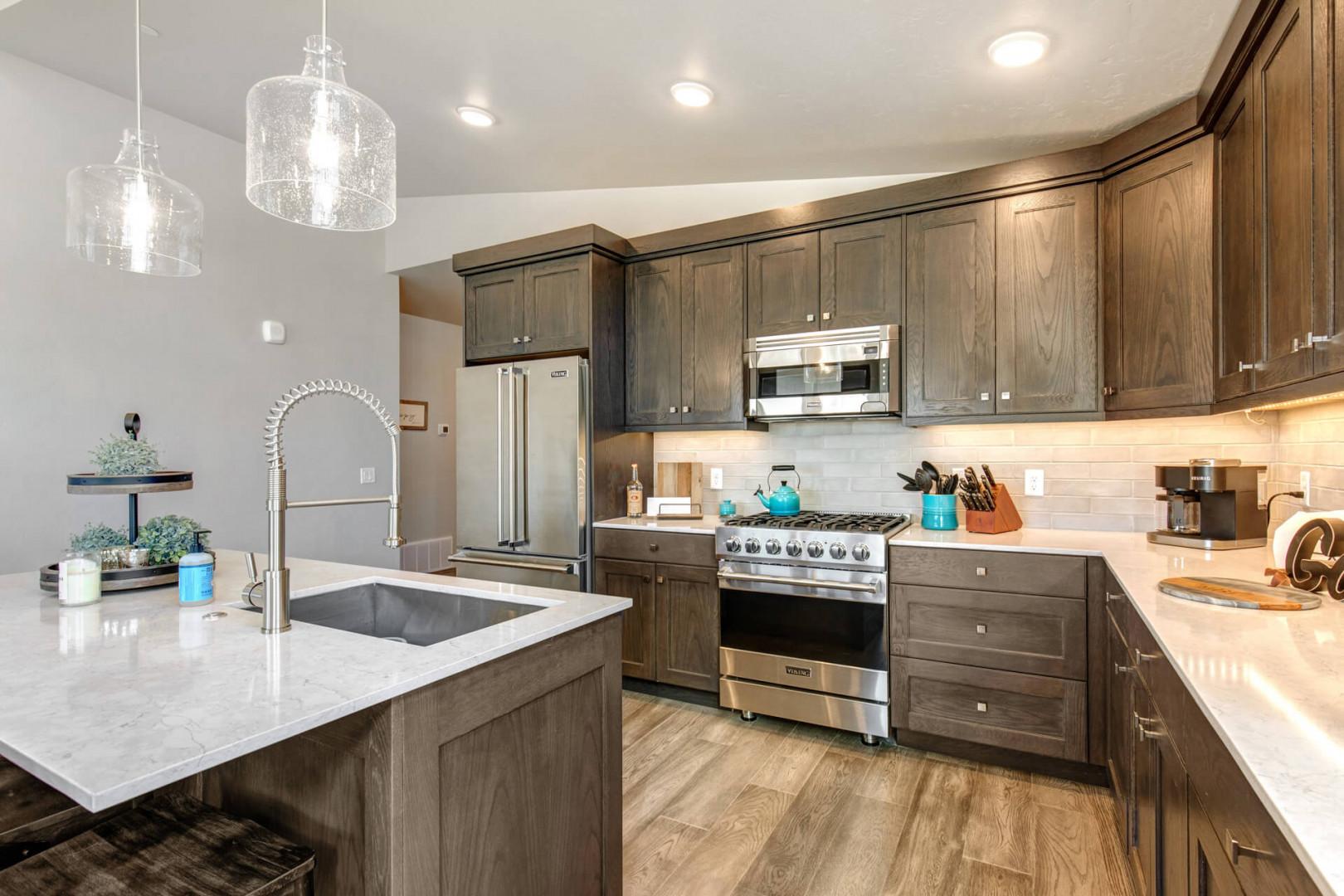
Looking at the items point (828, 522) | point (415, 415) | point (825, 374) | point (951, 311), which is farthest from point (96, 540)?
point (415, 415)

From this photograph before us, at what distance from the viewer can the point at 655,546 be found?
10.8 ft

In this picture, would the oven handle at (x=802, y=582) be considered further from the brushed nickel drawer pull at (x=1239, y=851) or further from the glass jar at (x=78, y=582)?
the glass jar at (x=78, y=582)

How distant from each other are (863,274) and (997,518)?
1279mm

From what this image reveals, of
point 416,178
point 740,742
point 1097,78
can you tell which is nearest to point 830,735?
point 740,742

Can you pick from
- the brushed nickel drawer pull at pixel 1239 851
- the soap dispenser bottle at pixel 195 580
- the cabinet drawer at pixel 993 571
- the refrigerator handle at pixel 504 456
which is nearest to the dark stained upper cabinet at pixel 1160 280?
the cabinet drawer at pixel 993 571

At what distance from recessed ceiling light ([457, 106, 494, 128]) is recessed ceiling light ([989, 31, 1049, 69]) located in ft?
6.97

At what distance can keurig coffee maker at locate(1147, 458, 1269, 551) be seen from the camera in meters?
2.20

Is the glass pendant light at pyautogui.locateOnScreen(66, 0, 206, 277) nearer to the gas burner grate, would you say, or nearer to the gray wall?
the gray wall

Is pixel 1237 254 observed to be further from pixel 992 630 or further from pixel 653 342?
pixel 653 342

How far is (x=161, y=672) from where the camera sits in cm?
112

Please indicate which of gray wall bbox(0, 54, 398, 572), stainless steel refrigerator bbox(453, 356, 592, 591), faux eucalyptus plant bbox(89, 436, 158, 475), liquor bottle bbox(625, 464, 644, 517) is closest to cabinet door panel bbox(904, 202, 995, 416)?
liquor bottle bbox(625, 464, 644, 517)

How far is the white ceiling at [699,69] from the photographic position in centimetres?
202

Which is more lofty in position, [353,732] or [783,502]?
[783,502]

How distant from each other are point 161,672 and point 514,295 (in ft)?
9.73
